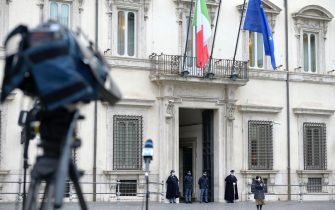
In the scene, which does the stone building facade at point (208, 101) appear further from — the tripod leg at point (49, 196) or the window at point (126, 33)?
the tripod leg at point (49, 196)

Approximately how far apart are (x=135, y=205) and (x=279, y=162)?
28.2 ft

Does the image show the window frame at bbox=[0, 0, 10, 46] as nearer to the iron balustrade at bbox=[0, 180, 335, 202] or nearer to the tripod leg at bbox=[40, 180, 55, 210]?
the iron balustrade at bbox=[0, 180, 335, 202]

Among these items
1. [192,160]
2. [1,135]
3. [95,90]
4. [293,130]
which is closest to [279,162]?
[293,130]

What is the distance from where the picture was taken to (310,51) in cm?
3447

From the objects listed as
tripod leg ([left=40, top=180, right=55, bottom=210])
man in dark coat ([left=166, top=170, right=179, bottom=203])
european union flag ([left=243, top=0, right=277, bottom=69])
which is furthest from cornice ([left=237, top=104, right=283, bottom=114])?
tripod leg ([left=40, top=180, right=55, bottom=210])

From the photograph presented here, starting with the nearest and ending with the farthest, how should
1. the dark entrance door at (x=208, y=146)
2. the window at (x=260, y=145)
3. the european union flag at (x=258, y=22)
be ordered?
1. the european union flag at (x=258, y=22)
2. the dark entrance door at (x=208, y=146)
3. the window at (x=260, y=145)

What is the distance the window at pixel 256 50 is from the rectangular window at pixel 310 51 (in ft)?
8.00

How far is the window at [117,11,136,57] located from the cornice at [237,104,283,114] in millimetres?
5610

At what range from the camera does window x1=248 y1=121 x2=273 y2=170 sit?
32.3 meters

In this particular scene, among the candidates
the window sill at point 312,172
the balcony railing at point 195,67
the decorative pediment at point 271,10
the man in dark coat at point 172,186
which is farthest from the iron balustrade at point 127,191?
the decorative pediment at point 271,10

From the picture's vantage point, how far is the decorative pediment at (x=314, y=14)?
111 feet

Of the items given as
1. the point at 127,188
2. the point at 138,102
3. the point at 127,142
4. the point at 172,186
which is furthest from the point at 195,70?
the point at 127,188

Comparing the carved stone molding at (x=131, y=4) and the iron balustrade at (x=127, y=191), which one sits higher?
the carved stone molding at (x=131, y=4)

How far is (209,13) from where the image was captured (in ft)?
104
